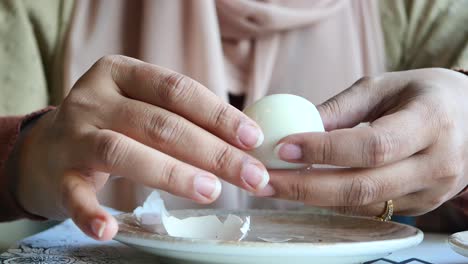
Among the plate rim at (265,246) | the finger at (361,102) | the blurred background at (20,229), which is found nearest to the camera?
the plate rim at (265,246)

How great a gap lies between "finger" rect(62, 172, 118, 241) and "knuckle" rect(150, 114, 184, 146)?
0.07 m

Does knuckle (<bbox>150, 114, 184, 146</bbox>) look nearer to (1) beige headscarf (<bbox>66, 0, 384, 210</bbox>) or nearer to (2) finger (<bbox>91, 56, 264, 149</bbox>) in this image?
(2) finger (<bbox>91, 56, 264, 149</bbox>)

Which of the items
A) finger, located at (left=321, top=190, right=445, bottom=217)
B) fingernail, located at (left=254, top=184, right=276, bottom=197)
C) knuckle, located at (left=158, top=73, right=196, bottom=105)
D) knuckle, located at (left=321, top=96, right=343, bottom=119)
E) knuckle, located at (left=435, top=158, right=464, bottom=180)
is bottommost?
finger, located at (left=321, top=190, right=445, bottom=217)

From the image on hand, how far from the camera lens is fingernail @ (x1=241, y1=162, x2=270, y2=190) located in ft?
1.49

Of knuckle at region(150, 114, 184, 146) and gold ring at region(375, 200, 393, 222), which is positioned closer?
knuckle at region(150, 114, 184, 146)

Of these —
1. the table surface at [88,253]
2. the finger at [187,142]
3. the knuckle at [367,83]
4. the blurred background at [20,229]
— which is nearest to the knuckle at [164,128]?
the finger at [187,142]

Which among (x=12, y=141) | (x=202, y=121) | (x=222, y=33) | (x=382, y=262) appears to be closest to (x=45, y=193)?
(x=12, y=141)

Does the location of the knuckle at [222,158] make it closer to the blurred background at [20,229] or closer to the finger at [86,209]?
the finger at [86,209]

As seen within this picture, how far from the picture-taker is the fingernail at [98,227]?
40 centimetres

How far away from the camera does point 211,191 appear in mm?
441

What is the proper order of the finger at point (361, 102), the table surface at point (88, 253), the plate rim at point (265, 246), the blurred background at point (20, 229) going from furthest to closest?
the blurred background at point (20, 229) < the finger at point (361, 102) < the table surface at point (88, 253) < the plate rim at point (265, 246)

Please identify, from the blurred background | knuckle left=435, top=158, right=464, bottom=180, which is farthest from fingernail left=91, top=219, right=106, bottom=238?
the blurred background

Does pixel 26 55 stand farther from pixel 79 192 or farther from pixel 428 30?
pixel 428 30

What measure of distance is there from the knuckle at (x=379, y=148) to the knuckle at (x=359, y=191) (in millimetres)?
22
